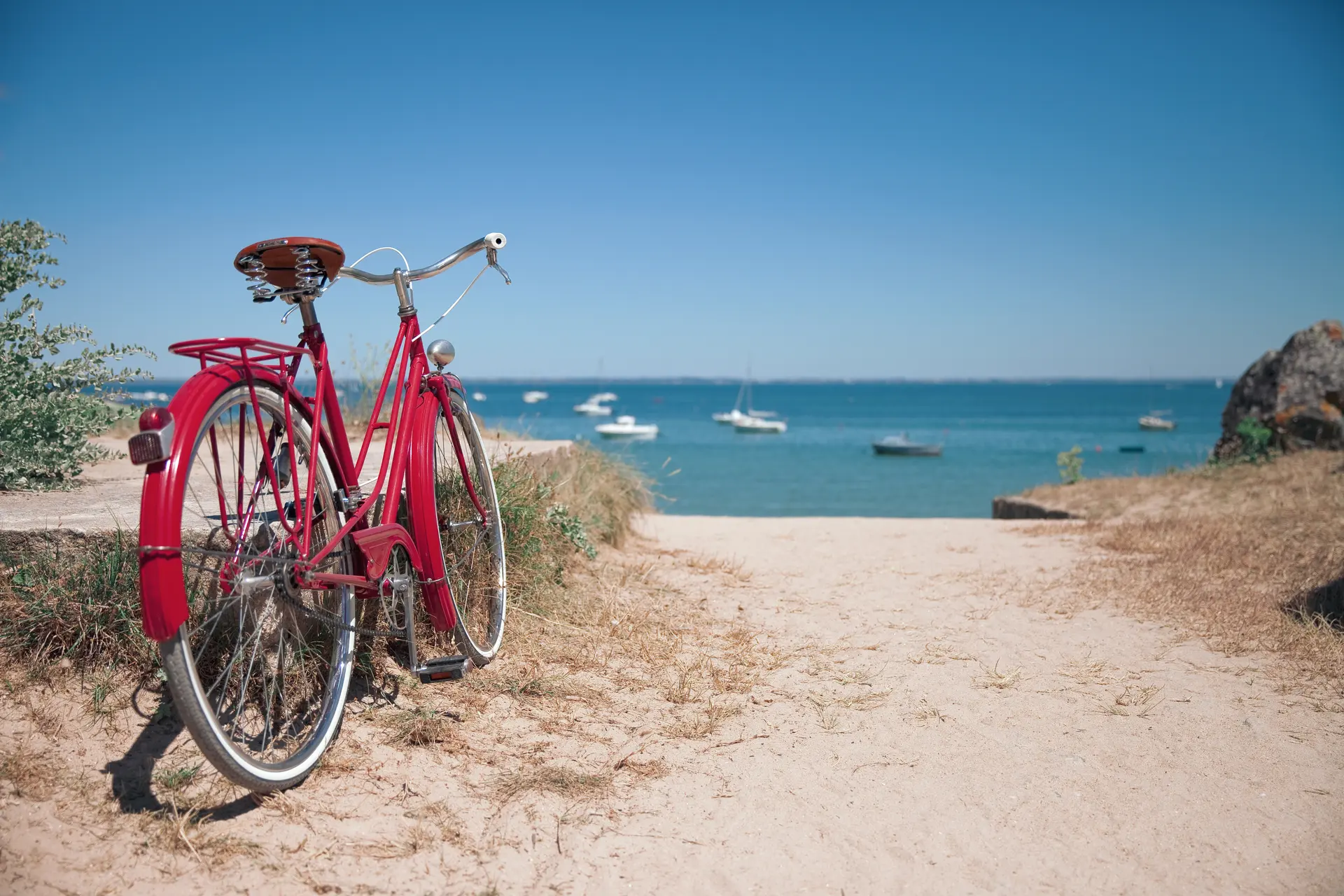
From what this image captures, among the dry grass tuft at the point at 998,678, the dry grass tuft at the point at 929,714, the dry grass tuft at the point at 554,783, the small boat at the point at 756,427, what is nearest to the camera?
the dry grass tuft at the point at 554,783

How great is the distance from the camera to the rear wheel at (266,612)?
2.36m

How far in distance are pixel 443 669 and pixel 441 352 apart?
4.03 ft

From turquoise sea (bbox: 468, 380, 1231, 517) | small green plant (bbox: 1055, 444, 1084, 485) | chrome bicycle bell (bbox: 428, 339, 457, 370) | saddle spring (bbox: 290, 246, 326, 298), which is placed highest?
saddle spring (bbox: 290, 246, 326, 298)

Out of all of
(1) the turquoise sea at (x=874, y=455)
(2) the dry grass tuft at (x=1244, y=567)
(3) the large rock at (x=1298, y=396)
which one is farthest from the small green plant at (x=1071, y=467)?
(2) the dry grass tuft at (x=1244, y=567)

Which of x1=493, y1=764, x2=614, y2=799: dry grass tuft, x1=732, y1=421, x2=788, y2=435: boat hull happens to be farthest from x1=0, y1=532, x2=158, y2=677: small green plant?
x1=732, y1=421, x2=788, y2=435: boat hull

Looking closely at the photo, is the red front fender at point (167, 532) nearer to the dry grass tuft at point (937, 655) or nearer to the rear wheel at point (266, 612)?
the rear wheel at point (266, 612)

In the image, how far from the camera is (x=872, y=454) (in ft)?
151

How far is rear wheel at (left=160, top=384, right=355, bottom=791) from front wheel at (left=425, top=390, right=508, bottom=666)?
2.10ft

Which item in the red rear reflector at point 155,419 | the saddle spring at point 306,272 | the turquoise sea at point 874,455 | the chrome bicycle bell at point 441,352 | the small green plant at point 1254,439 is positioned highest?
the saddle spring at point 306,272

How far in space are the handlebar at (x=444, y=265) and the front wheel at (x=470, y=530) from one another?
495mm

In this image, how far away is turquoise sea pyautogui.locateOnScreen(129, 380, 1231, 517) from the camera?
25453 mm

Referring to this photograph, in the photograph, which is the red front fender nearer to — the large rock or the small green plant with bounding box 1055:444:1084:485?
the small green plant with bounding box 1055:444:1084:485

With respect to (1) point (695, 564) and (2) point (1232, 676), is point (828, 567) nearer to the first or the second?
(1) point (695, 564)

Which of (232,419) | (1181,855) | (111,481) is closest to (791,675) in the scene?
(1181,855)
